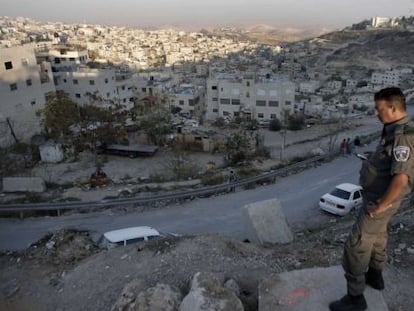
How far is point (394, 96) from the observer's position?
11.2ft

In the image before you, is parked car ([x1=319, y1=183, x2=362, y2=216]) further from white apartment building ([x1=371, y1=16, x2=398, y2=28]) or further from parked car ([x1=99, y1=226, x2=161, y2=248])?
white apartment building ([x1=371, y1=16, x2=398, y2=28])

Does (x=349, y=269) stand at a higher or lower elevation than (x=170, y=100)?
higher

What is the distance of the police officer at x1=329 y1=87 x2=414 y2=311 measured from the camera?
3320mm

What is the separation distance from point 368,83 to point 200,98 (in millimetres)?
39891

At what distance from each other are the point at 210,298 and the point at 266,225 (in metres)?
4.94

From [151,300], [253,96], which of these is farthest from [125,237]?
[253,96]

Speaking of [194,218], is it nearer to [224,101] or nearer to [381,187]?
[381,187]

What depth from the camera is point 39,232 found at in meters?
12.4

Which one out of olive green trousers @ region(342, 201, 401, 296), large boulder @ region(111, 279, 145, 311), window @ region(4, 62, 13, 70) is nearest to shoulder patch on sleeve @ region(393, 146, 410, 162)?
olive green trousers @ region(342, 201, 401, 296)

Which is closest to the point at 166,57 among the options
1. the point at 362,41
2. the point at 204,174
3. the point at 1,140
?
the point at 362,41

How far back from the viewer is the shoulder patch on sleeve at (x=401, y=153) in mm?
3265

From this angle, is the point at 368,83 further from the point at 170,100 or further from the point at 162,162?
the point at 162,162

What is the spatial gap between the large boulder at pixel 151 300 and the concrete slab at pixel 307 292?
1.19 metres

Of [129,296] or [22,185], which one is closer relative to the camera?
[129,296]
